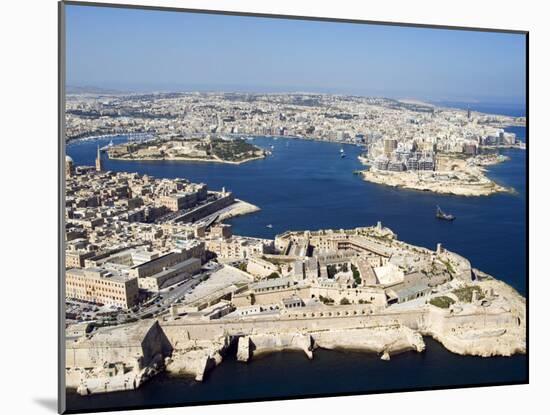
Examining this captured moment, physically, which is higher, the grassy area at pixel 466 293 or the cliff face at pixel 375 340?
the grassy area at pixel 466 293

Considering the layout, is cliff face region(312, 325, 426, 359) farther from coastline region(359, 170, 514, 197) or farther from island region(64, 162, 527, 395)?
coastline region(359, 170, 514, 197)

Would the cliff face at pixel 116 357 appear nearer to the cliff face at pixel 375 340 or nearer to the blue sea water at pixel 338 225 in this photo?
the blue sea water at pixel 338 225

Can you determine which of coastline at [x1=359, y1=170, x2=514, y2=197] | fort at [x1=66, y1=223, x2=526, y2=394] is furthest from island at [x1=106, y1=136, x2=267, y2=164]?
coastline at [x1=359, y1=170, x2=514, y2=197]

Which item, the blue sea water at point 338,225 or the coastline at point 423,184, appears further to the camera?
the coastline at point 423,184

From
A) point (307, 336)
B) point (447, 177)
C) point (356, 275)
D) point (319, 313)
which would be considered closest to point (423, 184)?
point (447, 177)

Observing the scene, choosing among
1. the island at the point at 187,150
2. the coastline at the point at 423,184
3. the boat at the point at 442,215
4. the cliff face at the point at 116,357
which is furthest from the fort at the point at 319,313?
the island at the point at 187,150
